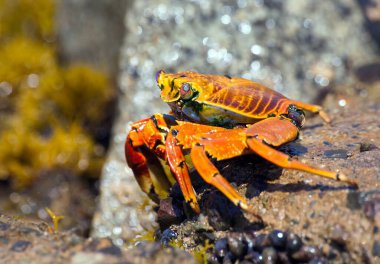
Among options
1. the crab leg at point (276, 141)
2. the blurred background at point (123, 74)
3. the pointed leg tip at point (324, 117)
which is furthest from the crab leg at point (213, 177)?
the blurred background at point (123, 74)

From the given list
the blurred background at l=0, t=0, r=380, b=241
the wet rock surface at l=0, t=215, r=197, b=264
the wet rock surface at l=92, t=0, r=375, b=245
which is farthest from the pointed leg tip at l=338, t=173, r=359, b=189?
the wet rock surface at l=92, t=0, r=375, b=245

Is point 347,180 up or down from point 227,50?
down

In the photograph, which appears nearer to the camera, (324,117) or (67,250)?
(67,250)

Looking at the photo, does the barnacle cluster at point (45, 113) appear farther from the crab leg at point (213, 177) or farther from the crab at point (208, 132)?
the crab leg at point (213, 177)

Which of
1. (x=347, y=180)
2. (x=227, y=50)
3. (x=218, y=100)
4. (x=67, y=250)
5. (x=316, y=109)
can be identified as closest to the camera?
(x=67, y=250)

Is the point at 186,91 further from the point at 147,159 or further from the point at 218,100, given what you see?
the point at 147,159

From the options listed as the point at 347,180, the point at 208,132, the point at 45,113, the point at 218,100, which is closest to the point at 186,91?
the point at 218,100

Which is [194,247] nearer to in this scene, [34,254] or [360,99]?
[34,254]
